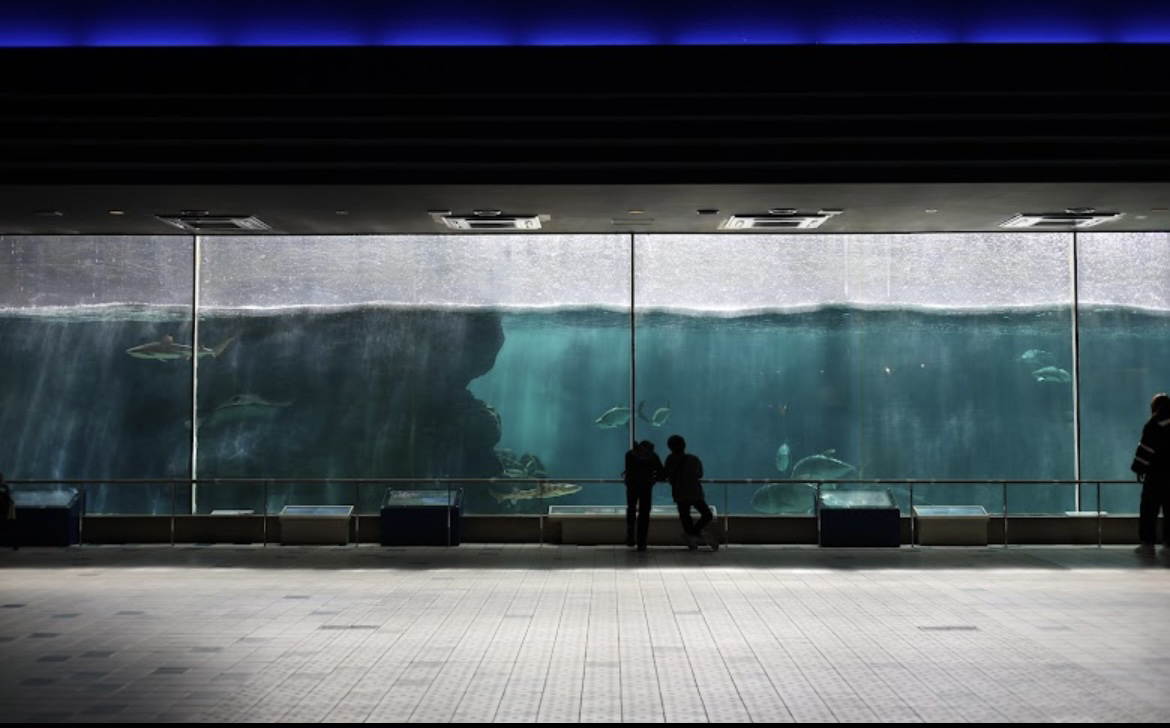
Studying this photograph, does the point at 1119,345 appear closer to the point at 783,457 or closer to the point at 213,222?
the point at 783,457

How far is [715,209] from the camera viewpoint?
49.9ft

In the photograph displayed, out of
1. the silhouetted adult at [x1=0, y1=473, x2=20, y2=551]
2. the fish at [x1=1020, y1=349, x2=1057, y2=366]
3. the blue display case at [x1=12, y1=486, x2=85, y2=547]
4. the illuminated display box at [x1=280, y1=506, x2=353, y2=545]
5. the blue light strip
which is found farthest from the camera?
the fish at [x1=1020, y1=349, x2=1057, y2=366]

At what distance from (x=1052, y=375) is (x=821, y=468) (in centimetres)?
322

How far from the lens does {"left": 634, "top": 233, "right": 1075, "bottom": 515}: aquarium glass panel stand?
18.3 m

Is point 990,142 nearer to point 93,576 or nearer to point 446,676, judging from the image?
point 446,676

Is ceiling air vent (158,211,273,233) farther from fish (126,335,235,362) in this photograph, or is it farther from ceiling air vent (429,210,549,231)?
ceiling air vent (429,210,549,231)

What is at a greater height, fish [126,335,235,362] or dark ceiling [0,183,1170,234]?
dark ceiling [0,183,1170,234]

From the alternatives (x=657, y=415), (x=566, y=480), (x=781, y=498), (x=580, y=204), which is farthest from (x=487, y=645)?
(x=657, y=415)

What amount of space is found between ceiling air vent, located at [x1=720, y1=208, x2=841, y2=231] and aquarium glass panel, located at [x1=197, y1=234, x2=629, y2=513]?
2338 millimetres

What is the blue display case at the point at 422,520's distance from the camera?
1706 cm

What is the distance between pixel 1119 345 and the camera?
60.2 ft

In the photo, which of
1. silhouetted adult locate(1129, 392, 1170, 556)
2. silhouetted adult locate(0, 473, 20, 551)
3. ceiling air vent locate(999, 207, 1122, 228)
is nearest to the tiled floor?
silhouetted adult locate(0, 473, 20, 551)

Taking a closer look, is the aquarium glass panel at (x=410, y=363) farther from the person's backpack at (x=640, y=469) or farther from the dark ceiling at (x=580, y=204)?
the person's backpack at (x=640, y=469)

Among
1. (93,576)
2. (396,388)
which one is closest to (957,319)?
(396,388)
